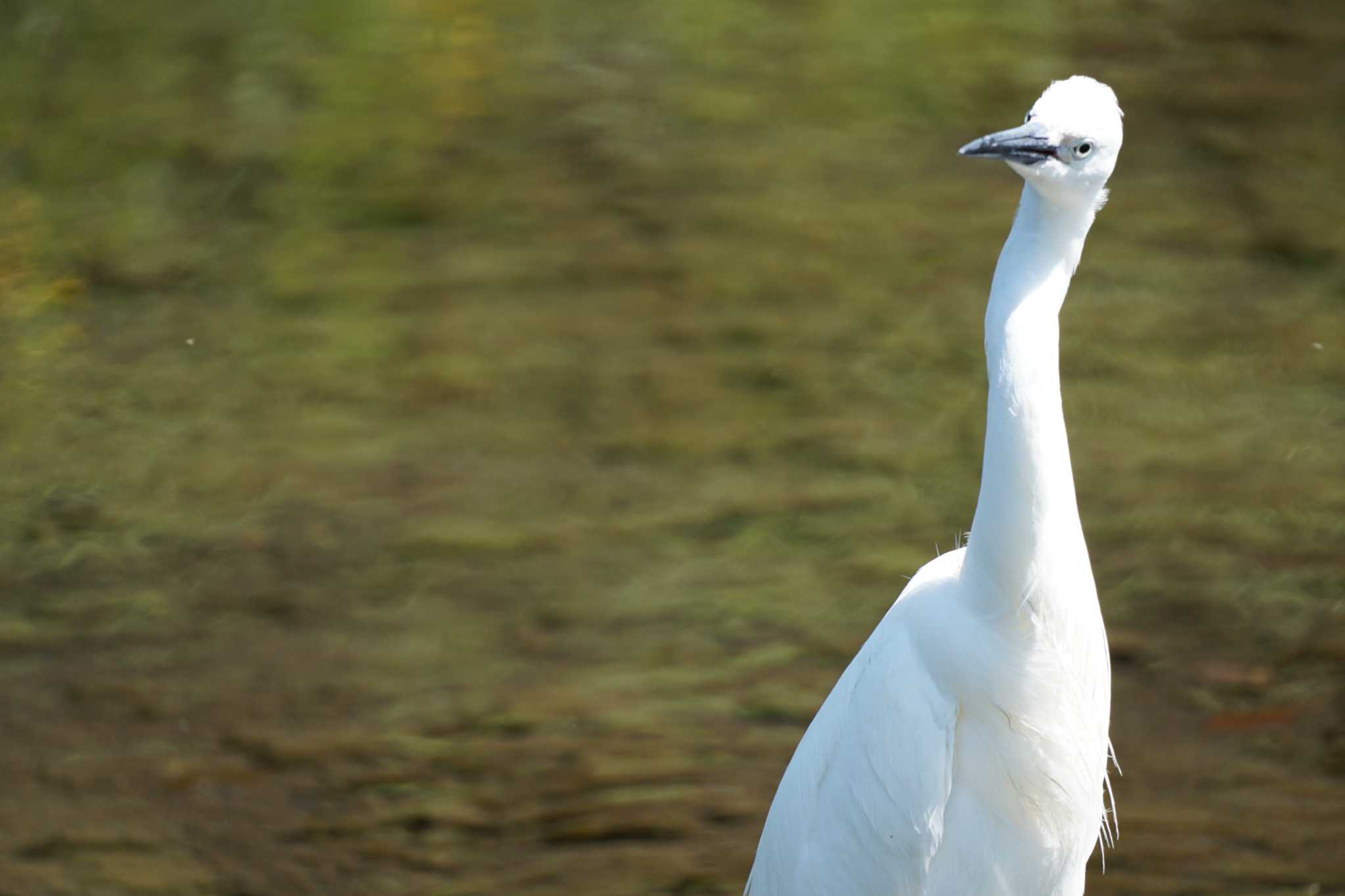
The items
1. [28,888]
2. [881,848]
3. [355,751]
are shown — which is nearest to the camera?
[881,848]

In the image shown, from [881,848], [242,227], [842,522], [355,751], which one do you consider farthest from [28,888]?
[242,227]

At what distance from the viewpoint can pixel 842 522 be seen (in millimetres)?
3639

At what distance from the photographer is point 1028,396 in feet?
5.48

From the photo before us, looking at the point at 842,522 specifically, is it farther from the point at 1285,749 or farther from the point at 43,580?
the point at 43,580

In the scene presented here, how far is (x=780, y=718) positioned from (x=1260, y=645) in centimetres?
103

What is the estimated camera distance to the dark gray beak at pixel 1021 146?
1572mm

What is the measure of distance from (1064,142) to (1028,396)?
11.0 inches

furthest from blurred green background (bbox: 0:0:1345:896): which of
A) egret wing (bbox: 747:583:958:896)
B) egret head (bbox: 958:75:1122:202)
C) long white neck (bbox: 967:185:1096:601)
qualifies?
egret head (bbox: 958:75:1122:202)

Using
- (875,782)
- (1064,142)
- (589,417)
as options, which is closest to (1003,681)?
(875,782)

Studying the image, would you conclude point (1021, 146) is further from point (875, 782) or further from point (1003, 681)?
point (875, 782)

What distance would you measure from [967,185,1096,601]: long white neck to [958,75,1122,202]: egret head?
1.4 inches

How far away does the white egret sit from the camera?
166cm

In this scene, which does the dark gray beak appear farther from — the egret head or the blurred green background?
the blurred green background

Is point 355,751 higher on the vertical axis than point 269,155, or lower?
lower
